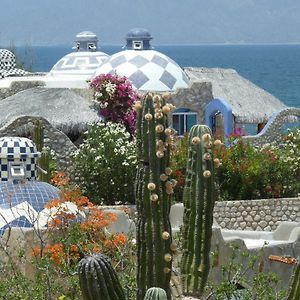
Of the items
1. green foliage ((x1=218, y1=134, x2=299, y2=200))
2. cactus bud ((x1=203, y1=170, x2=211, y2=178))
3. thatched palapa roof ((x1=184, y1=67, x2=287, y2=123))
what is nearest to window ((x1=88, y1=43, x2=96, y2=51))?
thatched palapa roof ((x1=184, y1=67, x2=287, y2=123))

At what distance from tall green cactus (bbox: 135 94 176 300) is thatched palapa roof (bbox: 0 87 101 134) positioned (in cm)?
1201

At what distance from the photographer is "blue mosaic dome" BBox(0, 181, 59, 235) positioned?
1470 cm

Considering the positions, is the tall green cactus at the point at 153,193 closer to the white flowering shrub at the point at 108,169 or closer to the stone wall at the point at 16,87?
the white flowering shrub at the point at 108,169

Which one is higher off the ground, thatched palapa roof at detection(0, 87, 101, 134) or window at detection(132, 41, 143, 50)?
window at detection(132, 41, 143, 50)

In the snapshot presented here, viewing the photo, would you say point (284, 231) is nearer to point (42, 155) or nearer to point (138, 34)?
point (42, 155)

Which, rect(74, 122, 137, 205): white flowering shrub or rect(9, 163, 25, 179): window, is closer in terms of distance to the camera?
rect(9, 163, 25, 179): window

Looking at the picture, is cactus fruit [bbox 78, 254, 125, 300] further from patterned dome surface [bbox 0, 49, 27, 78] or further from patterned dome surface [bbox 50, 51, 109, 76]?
patterned dome surface [bbox 0, 49, 27, 78]

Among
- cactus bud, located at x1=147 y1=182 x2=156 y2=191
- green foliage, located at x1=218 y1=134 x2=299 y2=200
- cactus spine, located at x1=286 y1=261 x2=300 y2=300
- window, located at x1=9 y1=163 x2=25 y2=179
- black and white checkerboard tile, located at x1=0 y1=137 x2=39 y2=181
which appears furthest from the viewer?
green foliage, located at x1=218 y1=134 x2=299 y2=200

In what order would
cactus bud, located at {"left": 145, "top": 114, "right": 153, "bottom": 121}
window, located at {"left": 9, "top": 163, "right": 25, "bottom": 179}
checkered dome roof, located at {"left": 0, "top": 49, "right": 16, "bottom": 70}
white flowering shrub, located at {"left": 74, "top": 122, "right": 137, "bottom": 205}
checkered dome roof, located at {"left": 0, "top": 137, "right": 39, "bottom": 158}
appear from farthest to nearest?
checkered dome roof, located at {"left": 0, "top": 49, "right": 16, "bottom": 70} < white flowering shrub, located at {"left": 74, "top": 122, "right": 137, "bottom": 205} < checkered dome roof, located at {"left": 0, "top": 137, "right": 39, "bottom": 158} < window, located at {"left": 9, "top": 163, "right": 25, "bottom": 179} < cactus bud, located at {"left": 145, "top": 114, "right": 153, "bottom": 121}

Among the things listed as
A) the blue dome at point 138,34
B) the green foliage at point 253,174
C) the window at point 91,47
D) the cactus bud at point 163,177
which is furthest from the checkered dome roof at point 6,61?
the cactus bud at point 163,177

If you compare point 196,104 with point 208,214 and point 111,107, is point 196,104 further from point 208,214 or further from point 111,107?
point 208,214

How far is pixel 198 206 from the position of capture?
38.8 feet

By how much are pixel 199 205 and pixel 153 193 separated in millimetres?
579

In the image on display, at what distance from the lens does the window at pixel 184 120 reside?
86.8 feet
